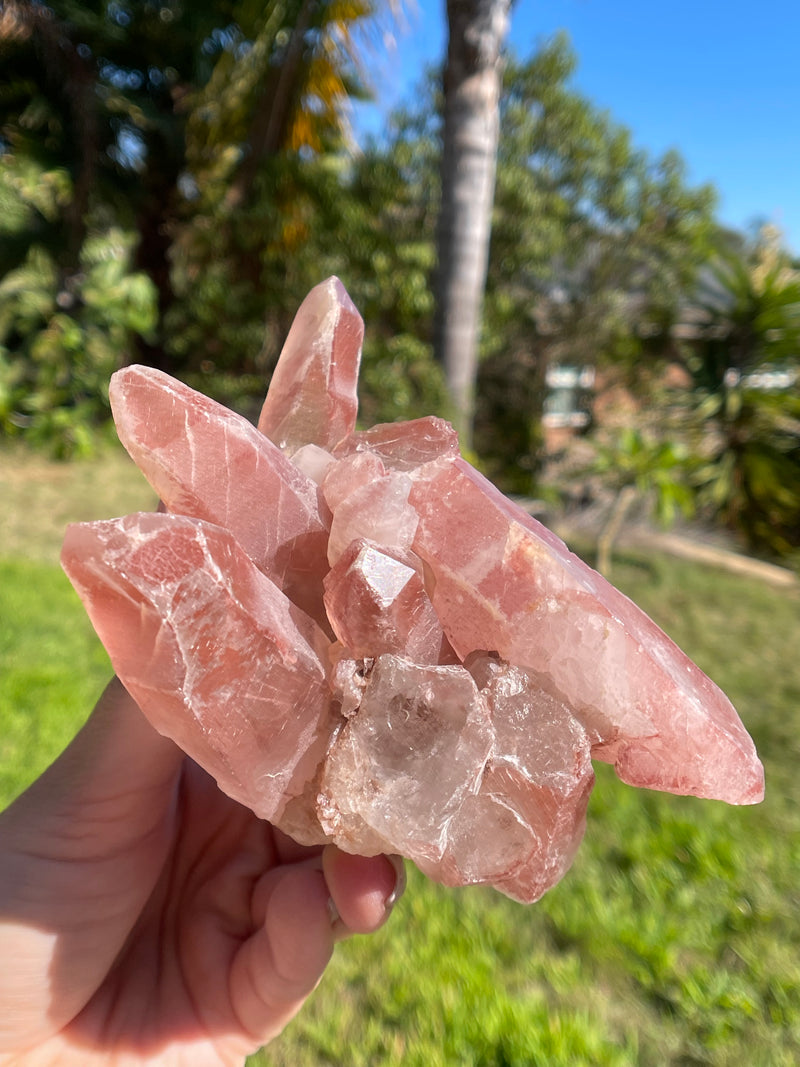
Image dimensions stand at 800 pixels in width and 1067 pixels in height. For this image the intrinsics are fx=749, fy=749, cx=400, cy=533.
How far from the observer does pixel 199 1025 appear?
4.89ft

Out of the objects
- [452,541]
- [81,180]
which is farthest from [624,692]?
[81,180]

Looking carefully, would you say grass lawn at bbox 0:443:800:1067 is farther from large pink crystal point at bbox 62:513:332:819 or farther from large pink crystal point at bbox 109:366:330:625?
large pink crystal point at bbox 109:366:330:625

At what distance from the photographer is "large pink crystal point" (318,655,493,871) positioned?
3.57ft

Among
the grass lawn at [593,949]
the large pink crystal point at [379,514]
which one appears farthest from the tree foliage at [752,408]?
the large pink crystal point at [379,514]

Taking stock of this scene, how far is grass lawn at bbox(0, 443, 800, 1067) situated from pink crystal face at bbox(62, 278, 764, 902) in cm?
115

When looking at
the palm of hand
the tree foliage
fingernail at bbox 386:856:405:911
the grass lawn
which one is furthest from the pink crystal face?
the tree foliage

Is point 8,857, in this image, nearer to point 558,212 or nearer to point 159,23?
point 159,23

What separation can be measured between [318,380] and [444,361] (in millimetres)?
4251

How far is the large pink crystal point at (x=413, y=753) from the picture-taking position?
1.09 meters

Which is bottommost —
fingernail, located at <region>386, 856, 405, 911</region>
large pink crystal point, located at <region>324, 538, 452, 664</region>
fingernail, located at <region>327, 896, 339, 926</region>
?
fingernail, located at <region>327, 896, 339, 926</region>

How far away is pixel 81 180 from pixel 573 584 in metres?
7.39

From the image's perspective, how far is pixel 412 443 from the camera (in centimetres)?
129

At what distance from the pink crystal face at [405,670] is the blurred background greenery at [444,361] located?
1316 millimetres

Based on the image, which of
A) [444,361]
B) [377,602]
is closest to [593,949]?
[377,602]
